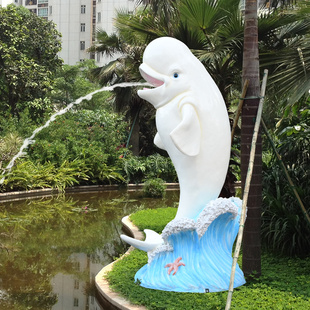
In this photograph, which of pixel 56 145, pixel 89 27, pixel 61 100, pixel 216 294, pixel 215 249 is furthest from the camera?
pixel 89 27

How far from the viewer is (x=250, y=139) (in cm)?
536

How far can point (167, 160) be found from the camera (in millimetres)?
17562

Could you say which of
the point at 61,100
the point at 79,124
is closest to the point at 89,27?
the point at 61,100

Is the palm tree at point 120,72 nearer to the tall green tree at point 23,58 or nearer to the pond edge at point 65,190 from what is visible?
the pond edge at point 65,190

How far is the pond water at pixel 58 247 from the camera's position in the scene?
18.0 ft

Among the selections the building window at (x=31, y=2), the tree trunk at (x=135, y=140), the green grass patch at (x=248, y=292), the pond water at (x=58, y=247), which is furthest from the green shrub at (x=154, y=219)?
the building window at (x=31, y=2)

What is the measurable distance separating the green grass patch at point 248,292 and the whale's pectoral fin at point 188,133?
1.51m

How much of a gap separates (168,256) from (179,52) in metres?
2.30

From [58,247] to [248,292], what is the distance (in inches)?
156

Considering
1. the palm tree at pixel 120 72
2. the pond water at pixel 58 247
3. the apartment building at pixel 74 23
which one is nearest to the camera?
the pond water at pixel 58 247

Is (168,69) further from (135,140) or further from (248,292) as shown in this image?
(135,140)

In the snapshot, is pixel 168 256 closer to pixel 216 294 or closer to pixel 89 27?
pixel 216 294

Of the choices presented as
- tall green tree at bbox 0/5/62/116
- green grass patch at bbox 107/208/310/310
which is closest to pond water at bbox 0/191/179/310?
green grass patch at bbox 107/208/310/310

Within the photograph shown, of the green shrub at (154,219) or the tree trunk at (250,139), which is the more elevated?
the tree trunk at (250,139)
